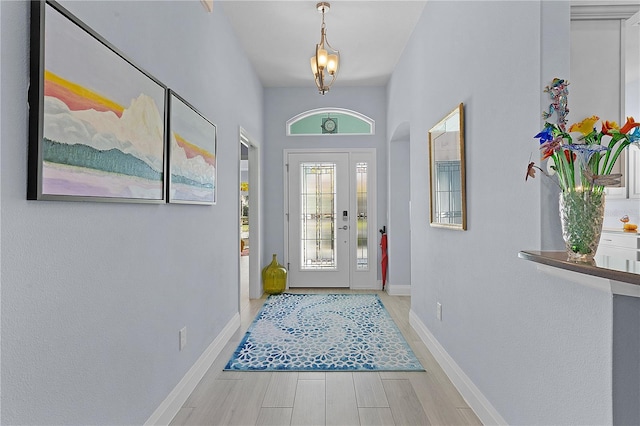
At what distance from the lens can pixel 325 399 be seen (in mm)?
2297

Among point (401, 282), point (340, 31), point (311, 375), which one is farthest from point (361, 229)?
point (311, 375)

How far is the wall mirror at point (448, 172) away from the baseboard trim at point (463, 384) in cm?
92

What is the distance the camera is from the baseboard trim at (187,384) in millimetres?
1967

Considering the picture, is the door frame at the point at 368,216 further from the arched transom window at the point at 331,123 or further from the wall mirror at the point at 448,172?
the wall mirror at the point at 448,172

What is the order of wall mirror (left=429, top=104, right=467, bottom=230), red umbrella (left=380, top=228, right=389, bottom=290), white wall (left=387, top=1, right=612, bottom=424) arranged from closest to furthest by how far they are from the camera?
white wall (left=387, top=1, right=612, bottom=424) < wall mirror (left=429, top=104, right=467, bottom=230) < red umbrella (left=380, top=228, right=389, bottom=290)

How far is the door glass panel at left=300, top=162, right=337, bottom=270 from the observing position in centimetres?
542

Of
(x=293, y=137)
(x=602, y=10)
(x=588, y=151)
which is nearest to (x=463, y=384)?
(x=588, y=151)

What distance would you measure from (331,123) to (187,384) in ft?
13.1

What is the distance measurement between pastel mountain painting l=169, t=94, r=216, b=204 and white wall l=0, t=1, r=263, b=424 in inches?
4.2

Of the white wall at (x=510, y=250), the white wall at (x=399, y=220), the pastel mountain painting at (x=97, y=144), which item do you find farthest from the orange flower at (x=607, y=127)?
the white wall at (x=399, y=220)

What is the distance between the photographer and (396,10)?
3352 millimetres

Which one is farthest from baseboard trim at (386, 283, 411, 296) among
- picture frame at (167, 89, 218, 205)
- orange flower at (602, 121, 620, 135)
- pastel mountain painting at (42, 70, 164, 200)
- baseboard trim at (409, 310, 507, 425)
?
orange flower at (602, 121, 620, 135)

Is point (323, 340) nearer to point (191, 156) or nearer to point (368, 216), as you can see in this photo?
point (191, 156)

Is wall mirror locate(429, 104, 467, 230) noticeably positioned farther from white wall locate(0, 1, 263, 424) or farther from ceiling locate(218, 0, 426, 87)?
white wall locate(0, 1, 263, 424)
